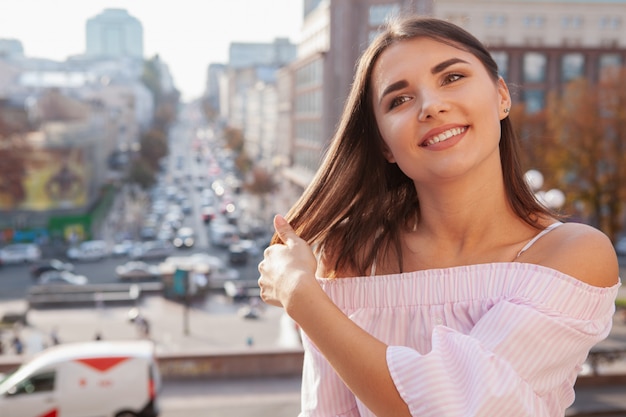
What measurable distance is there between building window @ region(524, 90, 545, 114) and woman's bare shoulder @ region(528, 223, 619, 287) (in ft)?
119

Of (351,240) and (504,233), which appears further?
(351,240)

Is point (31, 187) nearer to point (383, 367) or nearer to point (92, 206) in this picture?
point (92, 206)

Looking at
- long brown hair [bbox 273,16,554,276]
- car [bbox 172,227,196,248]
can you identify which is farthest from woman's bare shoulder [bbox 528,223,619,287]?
car [bbox 172,227,196,248]

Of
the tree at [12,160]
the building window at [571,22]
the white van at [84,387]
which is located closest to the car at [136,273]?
the tree at [12,160]

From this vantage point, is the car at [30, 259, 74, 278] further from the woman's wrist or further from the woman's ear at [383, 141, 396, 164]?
the woman's wrist

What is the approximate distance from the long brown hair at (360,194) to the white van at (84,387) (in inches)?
314

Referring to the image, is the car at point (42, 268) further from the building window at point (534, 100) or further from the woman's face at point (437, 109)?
the woman's face at point (437, 109)

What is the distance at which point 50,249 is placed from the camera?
37.8 m

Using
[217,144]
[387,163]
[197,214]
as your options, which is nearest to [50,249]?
[197,214]

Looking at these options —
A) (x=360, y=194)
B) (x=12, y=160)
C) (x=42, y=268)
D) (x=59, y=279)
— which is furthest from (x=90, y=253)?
(x=360, y=194)

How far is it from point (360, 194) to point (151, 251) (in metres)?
33.7

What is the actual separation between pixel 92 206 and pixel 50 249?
6.65 meters

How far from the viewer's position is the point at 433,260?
1.69 metres

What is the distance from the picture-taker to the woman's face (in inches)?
60.7
